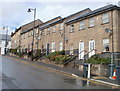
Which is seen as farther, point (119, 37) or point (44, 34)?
point (44, 34)

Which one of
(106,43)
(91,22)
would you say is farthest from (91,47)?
(91,22)

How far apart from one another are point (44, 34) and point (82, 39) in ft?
39.8

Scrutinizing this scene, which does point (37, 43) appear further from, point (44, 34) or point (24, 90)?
point (24, 90)

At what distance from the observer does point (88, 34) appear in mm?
19781

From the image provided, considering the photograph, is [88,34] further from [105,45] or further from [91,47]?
[105,45]

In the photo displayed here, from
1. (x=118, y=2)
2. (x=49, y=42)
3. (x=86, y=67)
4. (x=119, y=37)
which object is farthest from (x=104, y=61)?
(x=49, y=42)

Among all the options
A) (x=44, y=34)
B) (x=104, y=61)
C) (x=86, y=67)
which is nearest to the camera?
(x=86, y=67)

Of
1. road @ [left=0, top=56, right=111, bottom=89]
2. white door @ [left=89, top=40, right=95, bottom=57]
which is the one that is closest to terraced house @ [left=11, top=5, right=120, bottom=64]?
white door @ [left=89, top=40, right=95, bottom=57]

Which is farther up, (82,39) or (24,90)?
(82,39)

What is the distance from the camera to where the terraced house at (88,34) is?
16.7 m

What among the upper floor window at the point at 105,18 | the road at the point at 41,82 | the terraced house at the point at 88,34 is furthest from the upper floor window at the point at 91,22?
the road at the point at 41,82

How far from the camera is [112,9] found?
55.7 ft

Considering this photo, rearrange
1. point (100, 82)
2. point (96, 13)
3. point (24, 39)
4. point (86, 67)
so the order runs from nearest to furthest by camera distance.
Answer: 1. point (100, 82)
2. point (86, 67)
3. point (96, 13)
4. point (24, 39)

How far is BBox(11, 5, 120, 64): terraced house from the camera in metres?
16.7
